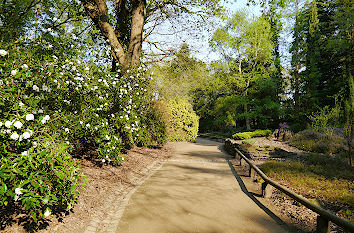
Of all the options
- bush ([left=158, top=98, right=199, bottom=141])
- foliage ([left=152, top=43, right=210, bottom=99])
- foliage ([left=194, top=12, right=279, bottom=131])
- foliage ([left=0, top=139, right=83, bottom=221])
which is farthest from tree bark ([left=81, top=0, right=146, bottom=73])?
foliage ([left=194, top=12, right=279, bottom=131])

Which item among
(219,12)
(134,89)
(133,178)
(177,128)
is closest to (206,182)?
(133,178)

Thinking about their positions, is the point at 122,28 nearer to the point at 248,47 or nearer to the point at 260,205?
the point at 260,205

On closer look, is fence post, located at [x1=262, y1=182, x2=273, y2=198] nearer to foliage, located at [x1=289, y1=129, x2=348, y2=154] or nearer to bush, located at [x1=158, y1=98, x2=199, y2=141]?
foliage, located at [x1=289, y1=129, x2=348, y2=154]

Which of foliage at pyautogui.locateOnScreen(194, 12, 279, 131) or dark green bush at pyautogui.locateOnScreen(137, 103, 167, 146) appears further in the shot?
foliage at pyautogui.locateOnScreen(194, 12, 279, 131)

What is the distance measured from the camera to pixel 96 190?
5.07 metres

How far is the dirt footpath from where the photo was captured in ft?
12.7

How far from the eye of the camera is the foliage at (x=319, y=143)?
1037 cm

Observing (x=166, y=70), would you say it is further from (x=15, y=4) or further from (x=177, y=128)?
(x=15, y=4)

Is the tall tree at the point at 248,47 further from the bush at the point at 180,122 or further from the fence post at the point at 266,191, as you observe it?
the fence post at the point at 266,191

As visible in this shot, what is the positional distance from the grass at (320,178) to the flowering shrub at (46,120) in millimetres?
5140

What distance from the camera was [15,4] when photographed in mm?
7793

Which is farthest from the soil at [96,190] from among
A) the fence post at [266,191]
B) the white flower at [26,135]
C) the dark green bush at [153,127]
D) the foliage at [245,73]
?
the foliage at [245,73]

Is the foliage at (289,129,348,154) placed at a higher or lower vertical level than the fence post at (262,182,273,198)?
higher

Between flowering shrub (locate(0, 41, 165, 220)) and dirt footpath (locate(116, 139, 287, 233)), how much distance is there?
4.23 ft
